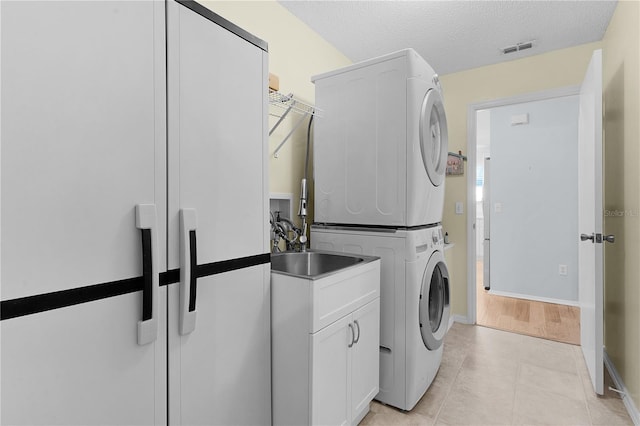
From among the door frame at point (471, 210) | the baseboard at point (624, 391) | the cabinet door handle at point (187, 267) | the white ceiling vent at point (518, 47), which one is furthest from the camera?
the door frame at point (471, 210)

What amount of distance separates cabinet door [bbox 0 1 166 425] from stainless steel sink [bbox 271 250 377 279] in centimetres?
97

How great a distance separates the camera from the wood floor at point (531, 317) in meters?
3.12

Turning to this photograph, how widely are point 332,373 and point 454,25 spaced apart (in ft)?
8.34

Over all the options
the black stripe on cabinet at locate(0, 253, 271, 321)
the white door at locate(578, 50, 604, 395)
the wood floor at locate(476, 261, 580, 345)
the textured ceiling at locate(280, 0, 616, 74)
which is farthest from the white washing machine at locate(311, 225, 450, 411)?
the wood floor at locate(476, 261, 580, 345)

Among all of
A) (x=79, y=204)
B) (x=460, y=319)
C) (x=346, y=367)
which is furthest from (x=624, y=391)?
(x=79, y=204)

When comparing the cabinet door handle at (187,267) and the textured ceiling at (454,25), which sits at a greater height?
the textured ceiling at (454,25)

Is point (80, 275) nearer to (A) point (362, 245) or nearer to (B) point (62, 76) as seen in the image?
(B) point (62, 76)

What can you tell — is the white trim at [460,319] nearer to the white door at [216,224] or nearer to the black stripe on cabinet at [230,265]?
the white door at [216,224]

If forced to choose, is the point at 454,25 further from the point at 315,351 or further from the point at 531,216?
the point at 531,216

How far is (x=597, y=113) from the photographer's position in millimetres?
2055

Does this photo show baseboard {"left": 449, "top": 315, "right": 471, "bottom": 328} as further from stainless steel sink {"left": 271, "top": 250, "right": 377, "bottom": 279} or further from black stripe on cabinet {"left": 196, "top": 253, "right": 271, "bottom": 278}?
black stripe on cabinet {"left": 196, "top": 253, "right": 271, "bottom": 278}

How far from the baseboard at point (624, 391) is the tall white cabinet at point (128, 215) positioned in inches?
79.7

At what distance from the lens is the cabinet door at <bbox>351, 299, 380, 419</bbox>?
5.44 feet

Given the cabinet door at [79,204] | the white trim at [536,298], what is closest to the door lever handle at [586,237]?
the white trim at [536,298]
